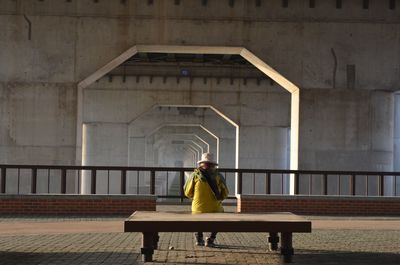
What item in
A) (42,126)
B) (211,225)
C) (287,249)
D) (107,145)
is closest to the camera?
(211,225)

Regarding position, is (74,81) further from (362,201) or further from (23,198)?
(362,201)

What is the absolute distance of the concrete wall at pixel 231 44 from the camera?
72.8ft

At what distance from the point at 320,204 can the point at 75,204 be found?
6.11 metres

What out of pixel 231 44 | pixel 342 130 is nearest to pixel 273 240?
pixel 231 44

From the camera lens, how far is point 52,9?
22188 mm

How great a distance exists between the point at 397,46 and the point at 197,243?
45.0 ft

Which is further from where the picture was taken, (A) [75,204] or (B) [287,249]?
(A) [75,204]

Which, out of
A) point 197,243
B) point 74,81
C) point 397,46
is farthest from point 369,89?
point 197,243

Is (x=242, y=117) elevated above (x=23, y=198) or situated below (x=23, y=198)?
above

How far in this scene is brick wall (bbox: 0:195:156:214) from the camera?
1786 centimetres

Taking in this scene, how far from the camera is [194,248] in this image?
35.9 ft

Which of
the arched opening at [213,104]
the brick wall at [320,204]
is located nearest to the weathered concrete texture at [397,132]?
the arched opening at [213,104]

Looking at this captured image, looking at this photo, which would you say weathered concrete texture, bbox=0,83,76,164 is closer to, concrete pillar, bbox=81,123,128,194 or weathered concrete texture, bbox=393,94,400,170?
concrete pillar, bbox=81,123,128,194

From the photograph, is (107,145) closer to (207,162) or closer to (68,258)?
(207,162)
